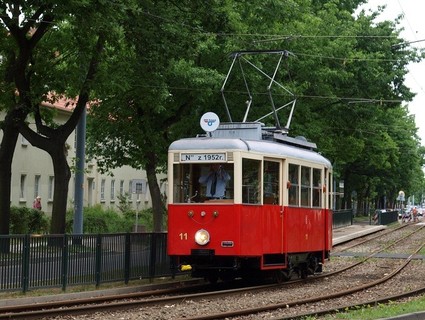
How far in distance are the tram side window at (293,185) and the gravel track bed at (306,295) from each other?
1.99 meters

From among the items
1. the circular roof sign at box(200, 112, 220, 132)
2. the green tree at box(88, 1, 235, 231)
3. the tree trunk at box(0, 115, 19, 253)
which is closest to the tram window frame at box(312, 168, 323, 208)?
the circular roof sign at box(200, 112, 220, 132)

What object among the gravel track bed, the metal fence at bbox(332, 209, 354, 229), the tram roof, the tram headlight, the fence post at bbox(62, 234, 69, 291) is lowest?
the gravel track bed

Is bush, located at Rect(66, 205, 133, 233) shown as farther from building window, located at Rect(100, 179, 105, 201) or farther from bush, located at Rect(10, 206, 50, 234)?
building window, located at Rect(100, 179, 105, 201)

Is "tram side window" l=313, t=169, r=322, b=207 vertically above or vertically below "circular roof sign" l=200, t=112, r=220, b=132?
below

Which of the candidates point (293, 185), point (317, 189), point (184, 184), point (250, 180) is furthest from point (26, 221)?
point (250, 180)

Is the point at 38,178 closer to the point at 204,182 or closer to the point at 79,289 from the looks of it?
the point at 79,289

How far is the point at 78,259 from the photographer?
1914cm

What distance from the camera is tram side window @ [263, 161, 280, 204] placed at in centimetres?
1989

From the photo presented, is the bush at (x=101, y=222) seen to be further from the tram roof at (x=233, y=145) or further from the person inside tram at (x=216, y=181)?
the person inside tram at (x=216, y=181)

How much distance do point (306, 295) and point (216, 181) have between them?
2.98 meters

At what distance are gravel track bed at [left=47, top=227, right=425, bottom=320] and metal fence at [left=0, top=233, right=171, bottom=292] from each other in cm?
Result: 281

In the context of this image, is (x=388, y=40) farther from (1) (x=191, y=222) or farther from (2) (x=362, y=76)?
(1) (x=191, y=222)

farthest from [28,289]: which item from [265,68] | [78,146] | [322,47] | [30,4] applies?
[322,47]

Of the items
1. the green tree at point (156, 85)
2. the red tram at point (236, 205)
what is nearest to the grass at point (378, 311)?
the red tram at point (236, 205)
